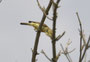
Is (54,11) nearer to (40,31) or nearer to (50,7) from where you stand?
(50,7)

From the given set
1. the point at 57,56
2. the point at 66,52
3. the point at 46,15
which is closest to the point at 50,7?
the point at 46,15

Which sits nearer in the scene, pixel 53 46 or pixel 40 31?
pixel 53 46

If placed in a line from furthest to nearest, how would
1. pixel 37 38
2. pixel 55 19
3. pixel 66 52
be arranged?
1. pixel 66 52
2. pixel 37 38
3. pixel 55 19

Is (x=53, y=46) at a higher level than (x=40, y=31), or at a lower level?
Answer: lower

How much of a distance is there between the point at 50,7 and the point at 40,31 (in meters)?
0.21

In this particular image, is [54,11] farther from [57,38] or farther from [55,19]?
[57,38]

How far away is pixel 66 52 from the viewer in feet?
5.08

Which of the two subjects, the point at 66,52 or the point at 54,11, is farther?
the point at 66,52

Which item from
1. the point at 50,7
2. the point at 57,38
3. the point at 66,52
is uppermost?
the point at 50,7

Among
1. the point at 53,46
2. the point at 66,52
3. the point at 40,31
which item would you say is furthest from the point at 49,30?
the point at 66,52

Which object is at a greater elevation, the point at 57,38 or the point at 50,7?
the point at 50,7

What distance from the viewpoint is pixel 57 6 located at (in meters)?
1.18

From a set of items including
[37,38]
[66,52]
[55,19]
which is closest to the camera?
[55,19]

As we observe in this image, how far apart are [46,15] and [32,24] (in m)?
0.18
